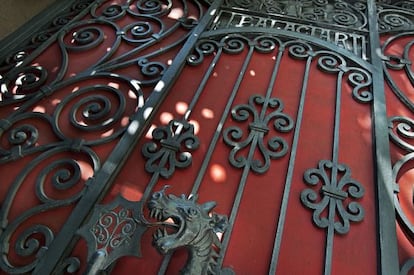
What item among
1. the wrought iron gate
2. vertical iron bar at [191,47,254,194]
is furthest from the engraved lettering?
vertical iron bar at [191,47,254,194]

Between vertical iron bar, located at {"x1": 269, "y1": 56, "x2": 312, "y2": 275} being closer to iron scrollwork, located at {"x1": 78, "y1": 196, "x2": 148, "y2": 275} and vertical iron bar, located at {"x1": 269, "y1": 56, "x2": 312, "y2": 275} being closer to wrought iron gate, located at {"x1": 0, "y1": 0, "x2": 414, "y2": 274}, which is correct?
wrought iron gate, located at {"x1": 0, "y1": 0, "x2": 414, "y2": 274}

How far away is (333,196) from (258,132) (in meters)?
0.36

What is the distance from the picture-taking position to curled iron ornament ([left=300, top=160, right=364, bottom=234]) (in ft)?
3.79

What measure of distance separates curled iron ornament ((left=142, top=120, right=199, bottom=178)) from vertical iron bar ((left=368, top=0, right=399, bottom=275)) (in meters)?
0.65

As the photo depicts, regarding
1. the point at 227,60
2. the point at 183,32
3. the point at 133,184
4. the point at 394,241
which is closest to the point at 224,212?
the point at 133,184

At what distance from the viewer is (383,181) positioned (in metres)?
1.24

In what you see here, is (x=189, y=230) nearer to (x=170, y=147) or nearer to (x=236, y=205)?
(x=236, y=205)

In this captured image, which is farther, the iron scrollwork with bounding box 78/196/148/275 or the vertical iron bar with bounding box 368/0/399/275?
the vertical iron bar with bounding box 368/0/399/275

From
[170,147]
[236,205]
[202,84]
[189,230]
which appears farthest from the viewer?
[202,84]

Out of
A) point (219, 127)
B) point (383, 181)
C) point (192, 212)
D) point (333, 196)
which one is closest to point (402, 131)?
point (383, 181)

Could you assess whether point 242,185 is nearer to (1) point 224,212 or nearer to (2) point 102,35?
(1) point 224,212

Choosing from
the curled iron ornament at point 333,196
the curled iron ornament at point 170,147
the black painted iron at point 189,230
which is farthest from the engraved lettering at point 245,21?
the black painted iron at point 189,230

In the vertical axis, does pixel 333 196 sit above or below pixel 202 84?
below

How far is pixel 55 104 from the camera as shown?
1476mm
